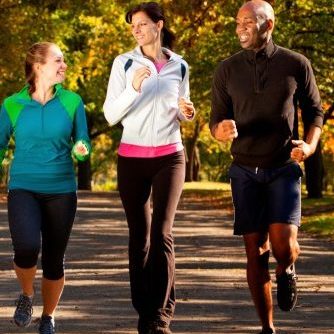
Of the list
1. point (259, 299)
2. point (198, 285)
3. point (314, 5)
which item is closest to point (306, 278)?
point (198, 285)

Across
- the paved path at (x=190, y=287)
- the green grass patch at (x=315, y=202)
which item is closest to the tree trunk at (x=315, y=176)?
the green grass patch at (x=315, y=202)

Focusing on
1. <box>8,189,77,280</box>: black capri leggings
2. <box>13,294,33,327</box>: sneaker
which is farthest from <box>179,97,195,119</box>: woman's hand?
<box>13,294,33,327</box>: sneaker

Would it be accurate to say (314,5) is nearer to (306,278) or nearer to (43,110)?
(306,278)

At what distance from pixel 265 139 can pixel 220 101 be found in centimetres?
43

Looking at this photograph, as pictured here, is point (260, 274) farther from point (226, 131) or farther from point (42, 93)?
point (42, 93)

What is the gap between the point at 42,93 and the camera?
8.60 m

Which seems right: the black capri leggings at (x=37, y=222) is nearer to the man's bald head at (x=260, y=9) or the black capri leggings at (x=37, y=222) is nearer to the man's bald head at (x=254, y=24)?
the man's bald head at (x=254, y=24)

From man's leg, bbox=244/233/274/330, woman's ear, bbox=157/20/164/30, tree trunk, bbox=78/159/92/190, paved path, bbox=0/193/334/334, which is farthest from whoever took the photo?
tree trunk, bbox=78/159/92/190

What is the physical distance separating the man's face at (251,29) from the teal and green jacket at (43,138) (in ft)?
3.49

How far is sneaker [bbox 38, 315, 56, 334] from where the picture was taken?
28.2 ft

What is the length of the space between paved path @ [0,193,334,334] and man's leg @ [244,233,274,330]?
775 mm

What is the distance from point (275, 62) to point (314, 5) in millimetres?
20242

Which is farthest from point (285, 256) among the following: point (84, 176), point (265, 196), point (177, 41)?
point (84, 176)

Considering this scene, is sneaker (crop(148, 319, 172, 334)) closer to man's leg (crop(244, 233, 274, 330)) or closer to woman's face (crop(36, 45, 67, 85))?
man's leg (crop(244, 233, 274, 330))
